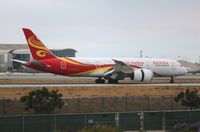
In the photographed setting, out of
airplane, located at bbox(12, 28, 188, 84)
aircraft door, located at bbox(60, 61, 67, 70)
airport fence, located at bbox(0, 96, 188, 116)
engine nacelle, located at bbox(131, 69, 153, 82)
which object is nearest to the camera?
airport fence, located at bbox(0, 96, 188, 116)

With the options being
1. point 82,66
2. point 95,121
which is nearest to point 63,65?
point 82,66

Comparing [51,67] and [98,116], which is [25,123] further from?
[51,67]

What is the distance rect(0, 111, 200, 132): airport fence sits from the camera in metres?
22.1

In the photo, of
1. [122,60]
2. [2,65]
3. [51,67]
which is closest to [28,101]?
[51,67]

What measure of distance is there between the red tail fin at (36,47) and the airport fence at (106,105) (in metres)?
21.8

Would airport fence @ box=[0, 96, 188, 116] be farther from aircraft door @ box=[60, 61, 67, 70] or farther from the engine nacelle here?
aircraft door @ box=[60, 61, 67, 70]

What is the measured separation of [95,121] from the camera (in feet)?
77.7

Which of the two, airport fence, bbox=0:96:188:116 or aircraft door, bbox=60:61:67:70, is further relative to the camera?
aircraft door, bbox=60:61:67:70

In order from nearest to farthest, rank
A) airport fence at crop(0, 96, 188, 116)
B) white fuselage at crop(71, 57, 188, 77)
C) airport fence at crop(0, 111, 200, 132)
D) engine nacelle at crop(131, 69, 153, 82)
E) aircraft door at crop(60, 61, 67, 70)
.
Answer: airport fence at crop(0, 111, 200, 132), airport fence at crop(0, 96, 188, 116), aircraft door at crop(60, 61, 67, 70), engine nacelle at crop(131, 69, 153, 82), white fuselage at crop(71, 57, 188, 77)

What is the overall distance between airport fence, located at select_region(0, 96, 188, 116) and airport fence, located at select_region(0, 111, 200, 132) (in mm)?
6760

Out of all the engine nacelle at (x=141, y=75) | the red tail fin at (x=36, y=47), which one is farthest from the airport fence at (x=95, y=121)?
the red tail fin at (x=36, y=47)

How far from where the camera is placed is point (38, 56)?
55.1 meters

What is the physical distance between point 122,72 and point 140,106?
22.1 m

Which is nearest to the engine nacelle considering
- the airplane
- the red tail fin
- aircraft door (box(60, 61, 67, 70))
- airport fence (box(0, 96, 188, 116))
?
the airplane
